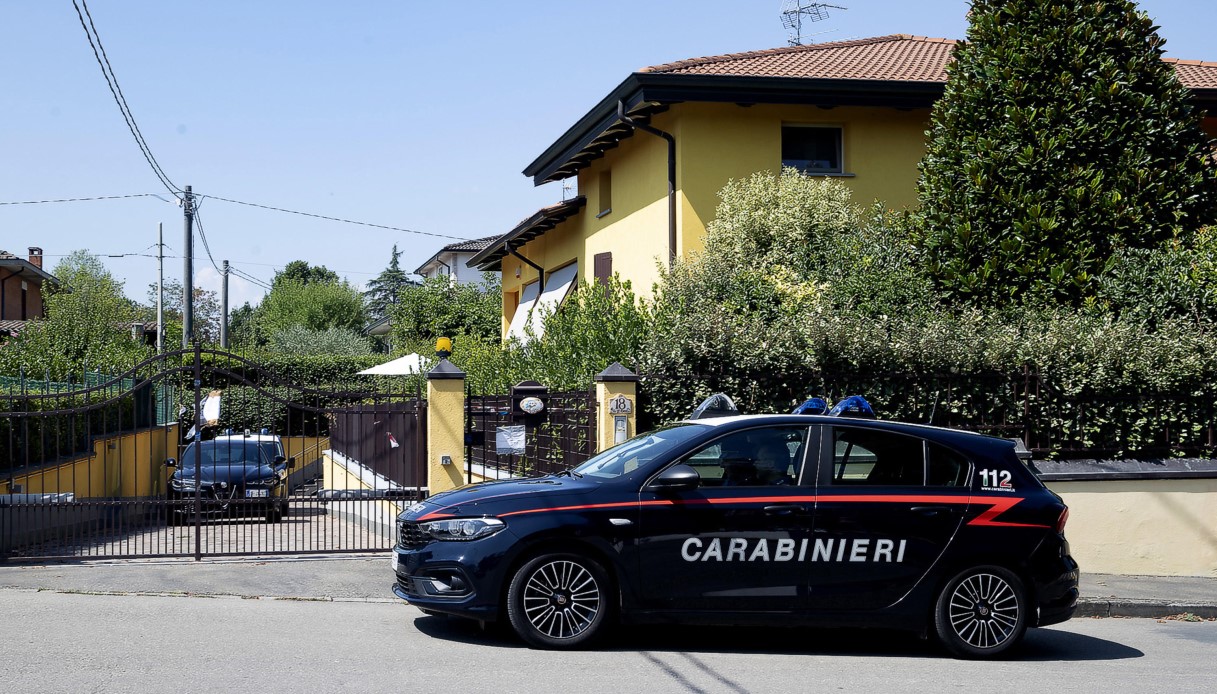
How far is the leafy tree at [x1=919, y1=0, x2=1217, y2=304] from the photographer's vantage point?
1437 cm

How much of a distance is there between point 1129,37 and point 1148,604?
8.13 meters

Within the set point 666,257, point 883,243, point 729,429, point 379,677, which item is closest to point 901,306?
point 883,243

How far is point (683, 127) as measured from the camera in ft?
57.4

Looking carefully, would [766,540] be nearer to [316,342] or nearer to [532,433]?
[532,433]

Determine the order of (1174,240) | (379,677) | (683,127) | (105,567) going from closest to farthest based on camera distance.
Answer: (379,677) → (105,567) → (1174,240) → (683,127)

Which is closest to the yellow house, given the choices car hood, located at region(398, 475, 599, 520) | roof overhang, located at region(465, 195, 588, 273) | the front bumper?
roof overhang, located at region(465, 195, 588, 273)

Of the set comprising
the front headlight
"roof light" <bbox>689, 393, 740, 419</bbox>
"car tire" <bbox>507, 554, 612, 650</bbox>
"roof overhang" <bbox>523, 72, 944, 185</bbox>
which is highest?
"roof overhang" <bbox>523, 72, 944, 185</bbox>

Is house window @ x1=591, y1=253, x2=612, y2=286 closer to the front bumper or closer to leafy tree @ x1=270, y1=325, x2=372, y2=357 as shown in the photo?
the front bumper

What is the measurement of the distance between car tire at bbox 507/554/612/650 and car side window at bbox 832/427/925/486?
1859mm

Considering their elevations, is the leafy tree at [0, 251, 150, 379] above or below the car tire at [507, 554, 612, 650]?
above

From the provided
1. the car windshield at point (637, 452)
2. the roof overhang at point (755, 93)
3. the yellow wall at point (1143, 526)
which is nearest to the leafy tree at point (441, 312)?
the roof overhang at point (755, 93)

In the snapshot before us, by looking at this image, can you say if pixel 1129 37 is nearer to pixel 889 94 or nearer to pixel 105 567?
pixel 889 94

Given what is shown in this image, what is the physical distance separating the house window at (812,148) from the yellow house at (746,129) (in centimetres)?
2

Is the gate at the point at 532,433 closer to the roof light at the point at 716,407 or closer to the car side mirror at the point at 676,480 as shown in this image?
the roof light at the point at 716,407
